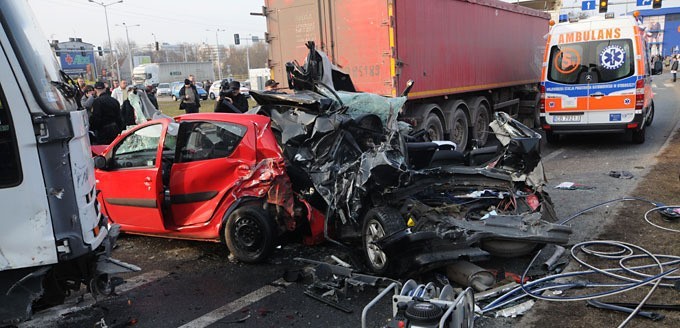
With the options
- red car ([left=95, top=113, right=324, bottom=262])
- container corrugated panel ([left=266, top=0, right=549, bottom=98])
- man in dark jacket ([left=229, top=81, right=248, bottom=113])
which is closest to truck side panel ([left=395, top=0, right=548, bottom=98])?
container corrugated panel ([left=266, top=0, right=549, bottom=98])

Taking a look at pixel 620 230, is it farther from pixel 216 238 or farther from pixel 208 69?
pixel 208 69

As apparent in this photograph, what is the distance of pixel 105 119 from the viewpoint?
29.7 ft

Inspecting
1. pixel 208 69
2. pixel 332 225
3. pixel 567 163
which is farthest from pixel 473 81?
pixel 208 69

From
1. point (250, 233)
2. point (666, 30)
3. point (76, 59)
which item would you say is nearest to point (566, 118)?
point (250, 233)

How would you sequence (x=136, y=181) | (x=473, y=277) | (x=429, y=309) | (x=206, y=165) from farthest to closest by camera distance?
(x=136, y=181), (x=206, y=165), (x=473, y=277), (x=429, y=309)

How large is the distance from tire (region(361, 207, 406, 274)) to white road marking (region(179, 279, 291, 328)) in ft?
2.62

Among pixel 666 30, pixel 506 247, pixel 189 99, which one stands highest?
pixel 666 30

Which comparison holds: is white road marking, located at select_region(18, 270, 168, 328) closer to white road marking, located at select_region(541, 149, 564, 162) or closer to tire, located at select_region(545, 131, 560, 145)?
white road marking, located at select_region(541, 149, 564, 162)

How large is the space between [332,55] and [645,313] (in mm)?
6851

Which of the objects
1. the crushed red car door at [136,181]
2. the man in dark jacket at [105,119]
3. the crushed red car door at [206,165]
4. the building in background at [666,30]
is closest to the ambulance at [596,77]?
the crushed red car door at [206,165]

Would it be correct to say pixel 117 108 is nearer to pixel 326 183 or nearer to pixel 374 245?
pixel 326 183

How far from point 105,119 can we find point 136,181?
4174 mm

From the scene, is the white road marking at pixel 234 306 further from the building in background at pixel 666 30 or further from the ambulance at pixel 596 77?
the building in background at pixel 666 30

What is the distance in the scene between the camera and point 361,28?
8.91m
